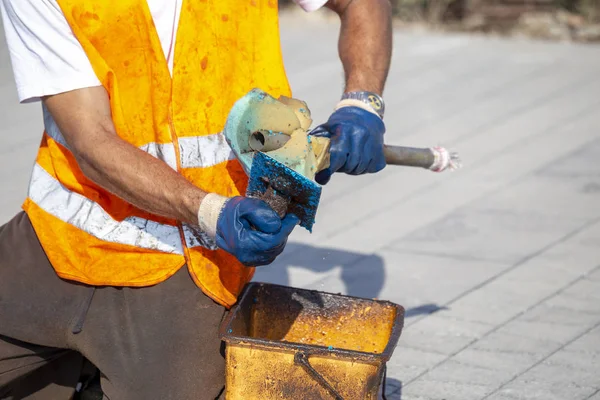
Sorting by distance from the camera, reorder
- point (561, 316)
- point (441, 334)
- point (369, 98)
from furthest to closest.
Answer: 1. point (561, 316)
2. point (441, 334)
3. point (369, 98)

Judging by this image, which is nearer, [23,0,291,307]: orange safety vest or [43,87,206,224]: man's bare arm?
[43,87,206,224]: man's bare arm

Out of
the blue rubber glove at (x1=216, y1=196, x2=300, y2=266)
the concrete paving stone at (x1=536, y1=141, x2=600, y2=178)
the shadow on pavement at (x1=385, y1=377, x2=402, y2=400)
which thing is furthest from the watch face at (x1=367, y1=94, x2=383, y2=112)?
the concrete paving stone at (x1=536, y1=141, x2=600, y2=178)

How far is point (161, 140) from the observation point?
2619 millimetres

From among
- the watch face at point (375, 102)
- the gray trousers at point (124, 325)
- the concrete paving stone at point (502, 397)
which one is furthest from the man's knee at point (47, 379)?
the concrete paving stone at point (502, 397)

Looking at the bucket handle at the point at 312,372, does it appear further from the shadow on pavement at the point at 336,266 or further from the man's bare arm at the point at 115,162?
the shadow on pavement at the point at 336,266

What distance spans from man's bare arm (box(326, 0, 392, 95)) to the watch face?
10cm

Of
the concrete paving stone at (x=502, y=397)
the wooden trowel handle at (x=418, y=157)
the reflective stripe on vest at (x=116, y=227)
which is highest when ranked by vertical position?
the wooden trowel handle at (x=418, y=157)

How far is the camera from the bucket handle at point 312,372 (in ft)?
7.60

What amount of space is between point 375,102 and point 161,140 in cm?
66

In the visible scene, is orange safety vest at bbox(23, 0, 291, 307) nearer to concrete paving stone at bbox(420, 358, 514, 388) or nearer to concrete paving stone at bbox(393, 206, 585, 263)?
concrete paving stone at bbox(420, 358, 514, 388)

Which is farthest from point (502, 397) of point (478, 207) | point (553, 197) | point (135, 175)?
point (553, 197)

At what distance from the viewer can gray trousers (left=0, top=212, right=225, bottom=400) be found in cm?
264

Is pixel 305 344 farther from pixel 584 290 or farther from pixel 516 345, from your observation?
pixel 584 290

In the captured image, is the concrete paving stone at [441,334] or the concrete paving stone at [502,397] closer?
the concrete paving stone at [502,397]
